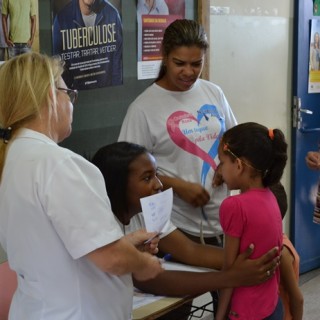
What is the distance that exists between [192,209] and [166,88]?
0.49m

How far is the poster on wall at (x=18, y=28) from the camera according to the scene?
7.09 ft

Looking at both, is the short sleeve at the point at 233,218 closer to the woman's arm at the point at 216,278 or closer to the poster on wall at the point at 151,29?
the woman's arm at the point at 216,278

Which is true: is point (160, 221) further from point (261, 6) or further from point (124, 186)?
point (261, 6)

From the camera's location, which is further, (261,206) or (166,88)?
(166,88)

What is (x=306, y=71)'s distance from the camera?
406 centimetres

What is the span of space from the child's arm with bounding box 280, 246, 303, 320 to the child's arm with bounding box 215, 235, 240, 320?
0.25 m

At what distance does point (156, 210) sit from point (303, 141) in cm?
266

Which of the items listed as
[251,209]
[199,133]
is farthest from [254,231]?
[199,133]

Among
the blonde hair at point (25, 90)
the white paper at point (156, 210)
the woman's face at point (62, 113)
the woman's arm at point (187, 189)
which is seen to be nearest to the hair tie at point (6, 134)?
the blonde hair at point (25, 90)

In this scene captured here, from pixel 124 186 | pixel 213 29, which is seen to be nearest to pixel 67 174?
pixel 124 186

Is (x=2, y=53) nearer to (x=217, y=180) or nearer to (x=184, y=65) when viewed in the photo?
(x=184, y=65)

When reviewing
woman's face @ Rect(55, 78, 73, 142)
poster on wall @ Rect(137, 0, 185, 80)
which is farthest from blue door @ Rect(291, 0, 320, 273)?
woman's face @ Rect(55, 78, 73, 142)

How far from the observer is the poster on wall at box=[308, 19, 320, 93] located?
4.04 m

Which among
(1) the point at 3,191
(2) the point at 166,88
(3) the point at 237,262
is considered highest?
(2) the point at 166,88
